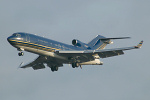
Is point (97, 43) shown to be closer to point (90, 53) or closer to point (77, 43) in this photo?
point (77, 43)

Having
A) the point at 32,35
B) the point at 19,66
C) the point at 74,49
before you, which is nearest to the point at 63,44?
the point at 74,49

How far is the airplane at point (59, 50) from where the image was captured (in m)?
50.4

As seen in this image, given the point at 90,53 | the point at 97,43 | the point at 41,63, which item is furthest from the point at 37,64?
the point at 97,43

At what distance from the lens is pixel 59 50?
176 feet

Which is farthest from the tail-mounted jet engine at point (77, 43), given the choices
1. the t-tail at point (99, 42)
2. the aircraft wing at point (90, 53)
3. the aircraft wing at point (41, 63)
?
the aircraft wing at point (41, 63)

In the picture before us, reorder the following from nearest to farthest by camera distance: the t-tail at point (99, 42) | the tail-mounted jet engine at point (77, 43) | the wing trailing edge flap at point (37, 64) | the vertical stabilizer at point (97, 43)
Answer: the wing trailing edge flap at point (37, 64), the tail-mounted jet engine at point (77, 43), the vertical stabilizer at point (97, 43), the t-tail at point (99, 42)

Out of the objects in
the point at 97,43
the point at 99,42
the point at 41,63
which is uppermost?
the point at 99,42

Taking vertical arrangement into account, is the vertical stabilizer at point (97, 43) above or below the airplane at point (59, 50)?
above

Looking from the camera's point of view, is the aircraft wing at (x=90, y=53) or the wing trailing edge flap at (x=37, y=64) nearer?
the aircraft wing at (x=90, y=53)

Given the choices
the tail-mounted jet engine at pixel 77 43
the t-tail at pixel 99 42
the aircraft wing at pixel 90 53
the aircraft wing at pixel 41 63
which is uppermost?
the t-tail at pixel 99 42

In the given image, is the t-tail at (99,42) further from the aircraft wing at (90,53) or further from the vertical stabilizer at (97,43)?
the aircraft wing at (90,53)

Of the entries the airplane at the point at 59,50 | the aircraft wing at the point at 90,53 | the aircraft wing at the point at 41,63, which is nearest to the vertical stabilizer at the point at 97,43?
the airplane at the point at 59,50

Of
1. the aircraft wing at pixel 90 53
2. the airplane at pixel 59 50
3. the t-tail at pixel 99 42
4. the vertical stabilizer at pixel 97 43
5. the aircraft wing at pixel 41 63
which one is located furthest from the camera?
the t-tail at pixel 99 42

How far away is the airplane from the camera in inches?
1983
